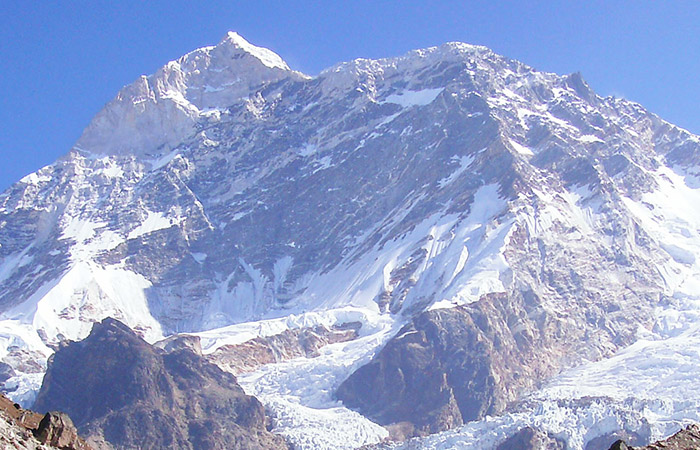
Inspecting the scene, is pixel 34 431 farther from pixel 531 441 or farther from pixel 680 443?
pixel 531 441

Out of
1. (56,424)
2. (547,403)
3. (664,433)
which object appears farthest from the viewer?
(547,403)

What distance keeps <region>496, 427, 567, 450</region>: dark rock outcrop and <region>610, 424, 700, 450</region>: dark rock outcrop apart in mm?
142042

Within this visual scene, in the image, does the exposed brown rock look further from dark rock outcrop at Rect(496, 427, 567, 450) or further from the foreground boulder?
dark rock outcrop at Rect(496, 427, 567, 450)

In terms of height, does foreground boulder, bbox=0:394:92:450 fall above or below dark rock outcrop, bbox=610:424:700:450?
above

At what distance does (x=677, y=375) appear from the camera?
654 ft

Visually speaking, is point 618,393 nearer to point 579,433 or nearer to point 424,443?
point 579,433

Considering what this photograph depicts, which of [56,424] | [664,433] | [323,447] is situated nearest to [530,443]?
[664,433]

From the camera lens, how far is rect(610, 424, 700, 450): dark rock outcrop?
35719 mm

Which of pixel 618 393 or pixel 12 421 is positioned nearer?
pixel 12 421

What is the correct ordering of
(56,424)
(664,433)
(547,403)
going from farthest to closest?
(547,403) → (664,433) → (56,424)

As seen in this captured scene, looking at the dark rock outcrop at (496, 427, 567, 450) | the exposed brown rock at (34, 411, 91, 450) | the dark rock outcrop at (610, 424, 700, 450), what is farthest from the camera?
the dark rock outcrop at (496, 427, 567, 450)

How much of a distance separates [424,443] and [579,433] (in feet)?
71.0

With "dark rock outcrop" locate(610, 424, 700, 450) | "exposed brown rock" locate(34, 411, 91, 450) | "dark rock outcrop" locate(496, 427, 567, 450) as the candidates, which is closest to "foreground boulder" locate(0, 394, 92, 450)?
"exposed brown rock" locate(34, 411, 91, 450)

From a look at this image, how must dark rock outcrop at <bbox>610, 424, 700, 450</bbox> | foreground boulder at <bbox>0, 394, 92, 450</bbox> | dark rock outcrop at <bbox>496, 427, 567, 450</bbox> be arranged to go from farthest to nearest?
dark rock outcrop at <bbox>496, 427, 567, 450</bbox> < foreground boulder at <bbox>0, 394, 92, 450</bbox> < dark rock outcrop at <bbox>610, 424, 700, 450</bbox>
